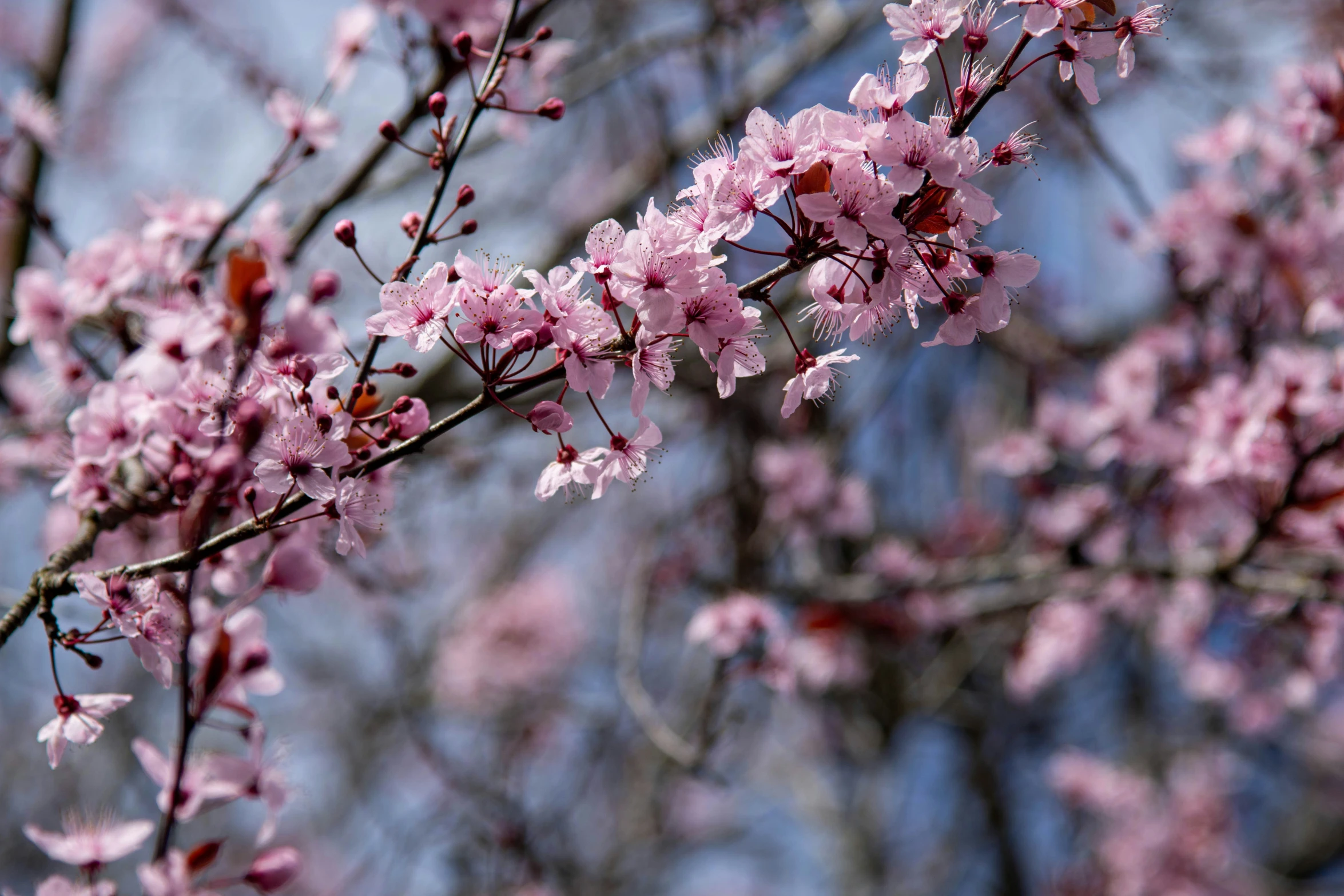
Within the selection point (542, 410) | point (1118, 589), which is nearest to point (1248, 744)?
point (1118, 589)

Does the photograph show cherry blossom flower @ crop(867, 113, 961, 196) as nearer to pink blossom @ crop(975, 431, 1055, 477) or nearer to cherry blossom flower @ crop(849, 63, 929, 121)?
cherry blossom flower @ crop(849, 63, 929, 121)

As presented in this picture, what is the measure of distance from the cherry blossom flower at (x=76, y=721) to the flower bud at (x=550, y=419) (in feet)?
2.44

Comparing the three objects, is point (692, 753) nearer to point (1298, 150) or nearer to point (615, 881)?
point (615, 881)

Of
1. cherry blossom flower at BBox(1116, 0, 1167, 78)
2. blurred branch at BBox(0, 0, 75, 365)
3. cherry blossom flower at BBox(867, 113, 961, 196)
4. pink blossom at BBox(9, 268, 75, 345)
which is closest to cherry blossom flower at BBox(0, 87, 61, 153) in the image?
blurred branch at BBox(0, 0, 75, 365)

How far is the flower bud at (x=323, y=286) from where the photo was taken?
1.32 meters

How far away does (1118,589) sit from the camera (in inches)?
132

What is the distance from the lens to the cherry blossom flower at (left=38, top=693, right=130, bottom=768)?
1.24 m

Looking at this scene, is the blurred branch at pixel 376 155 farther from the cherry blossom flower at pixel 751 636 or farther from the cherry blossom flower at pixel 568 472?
the cherry blossom flower at pixel 751 636

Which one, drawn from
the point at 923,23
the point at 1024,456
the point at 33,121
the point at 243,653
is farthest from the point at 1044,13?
the point at 1024,456

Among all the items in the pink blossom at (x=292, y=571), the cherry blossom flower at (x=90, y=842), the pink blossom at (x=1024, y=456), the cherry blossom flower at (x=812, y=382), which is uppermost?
the pink blossom at (x=292, y=571)

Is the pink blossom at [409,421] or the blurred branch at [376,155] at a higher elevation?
the blurred branch at [376,155]

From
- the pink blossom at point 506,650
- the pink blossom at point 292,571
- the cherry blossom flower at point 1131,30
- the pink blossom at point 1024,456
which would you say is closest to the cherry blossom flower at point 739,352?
the cherry blossom flower at point 1131,30

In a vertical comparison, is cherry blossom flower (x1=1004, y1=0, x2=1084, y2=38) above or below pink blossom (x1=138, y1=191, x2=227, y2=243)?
below

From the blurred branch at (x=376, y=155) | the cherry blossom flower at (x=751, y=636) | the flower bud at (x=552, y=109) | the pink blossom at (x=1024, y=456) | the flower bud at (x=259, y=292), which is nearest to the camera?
the flower bud at (x=259, y=292)
